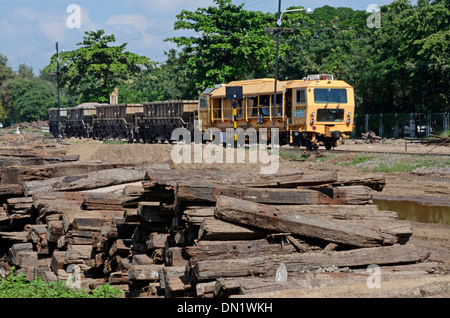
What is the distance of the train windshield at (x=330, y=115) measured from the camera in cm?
2652

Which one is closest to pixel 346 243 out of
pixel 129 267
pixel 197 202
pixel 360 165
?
pixel 197 202

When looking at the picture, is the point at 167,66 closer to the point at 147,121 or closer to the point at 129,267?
the point at 147,121

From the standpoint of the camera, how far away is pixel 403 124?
124 feet

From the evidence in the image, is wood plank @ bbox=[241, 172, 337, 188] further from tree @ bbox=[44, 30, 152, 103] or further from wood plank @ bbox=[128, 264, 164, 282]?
tree @ bbox=[44, 30, 152, 103]

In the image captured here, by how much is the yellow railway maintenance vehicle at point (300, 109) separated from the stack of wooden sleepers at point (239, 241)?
1666 cm

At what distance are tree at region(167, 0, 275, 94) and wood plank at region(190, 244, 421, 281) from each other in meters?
34.5

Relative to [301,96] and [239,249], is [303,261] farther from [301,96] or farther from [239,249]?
[301,96]

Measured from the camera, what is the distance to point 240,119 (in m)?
28.8

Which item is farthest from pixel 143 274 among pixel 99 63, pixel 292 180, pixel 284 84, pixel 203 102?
pixel 99 63

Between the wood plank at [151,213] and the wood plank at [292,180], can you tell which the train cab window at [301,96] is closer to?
the wood plank at [292,180]

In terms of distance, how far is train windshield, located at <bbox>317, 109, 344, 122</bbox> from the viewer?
87.0 ft

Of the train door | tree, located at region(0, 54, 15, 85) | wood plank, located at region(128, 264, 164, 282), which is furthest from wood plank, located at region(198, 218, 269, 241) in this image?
tree, located at region(0, 54, 15, 85)

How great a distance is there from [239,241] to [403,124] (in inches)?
1295

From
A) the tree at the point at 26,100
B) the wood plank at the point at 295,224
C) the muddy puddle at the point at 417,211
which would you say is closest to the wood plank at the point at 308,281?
the wood plank at the point at 295,224
